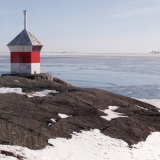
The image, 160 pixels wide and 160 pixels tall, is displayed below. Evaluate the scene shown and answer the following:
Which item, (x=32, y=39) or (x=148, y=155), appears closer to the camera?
(x=148, y=155)

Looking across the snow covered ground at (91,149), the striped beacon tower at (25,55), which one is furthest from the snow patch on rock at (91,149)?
the striped beacon tower at (25,55)

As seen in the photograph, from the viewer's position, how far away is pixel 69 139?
578 centimetres

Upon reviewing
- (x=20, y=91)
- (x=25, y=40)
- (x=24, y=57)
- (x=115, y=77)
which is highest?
(x=25, y=40)

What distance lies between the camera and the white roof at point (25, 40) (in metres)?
12.6

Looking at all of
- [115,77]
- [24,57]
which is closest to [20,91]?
[24,57]

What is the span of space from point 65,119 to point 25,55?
621 centimetres

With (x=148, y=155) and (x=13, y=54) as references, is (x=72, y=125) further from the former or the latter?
(x=13, y=54)

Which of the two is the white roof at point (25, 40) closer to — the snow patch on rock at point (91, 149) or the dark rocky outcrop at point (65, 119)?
the dark rocky outcrop at point (65, 119)

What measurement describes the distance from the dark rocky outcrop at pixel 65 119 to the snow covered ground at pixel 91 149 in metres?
0.18

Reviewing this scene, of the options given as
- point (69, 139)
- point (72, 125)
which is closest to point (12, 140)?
point (69, 139)

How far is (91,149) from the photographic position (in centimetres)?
555

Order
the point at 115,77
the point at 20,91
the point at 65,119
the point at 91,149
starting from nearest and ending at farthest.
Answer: the point at 91,149
the point at 65,119
the point at 20,91
the point at 115,77

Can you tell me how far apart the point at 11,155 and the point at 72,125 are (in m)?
2.04

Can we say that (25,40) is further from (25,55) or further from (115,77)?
(115,77)
